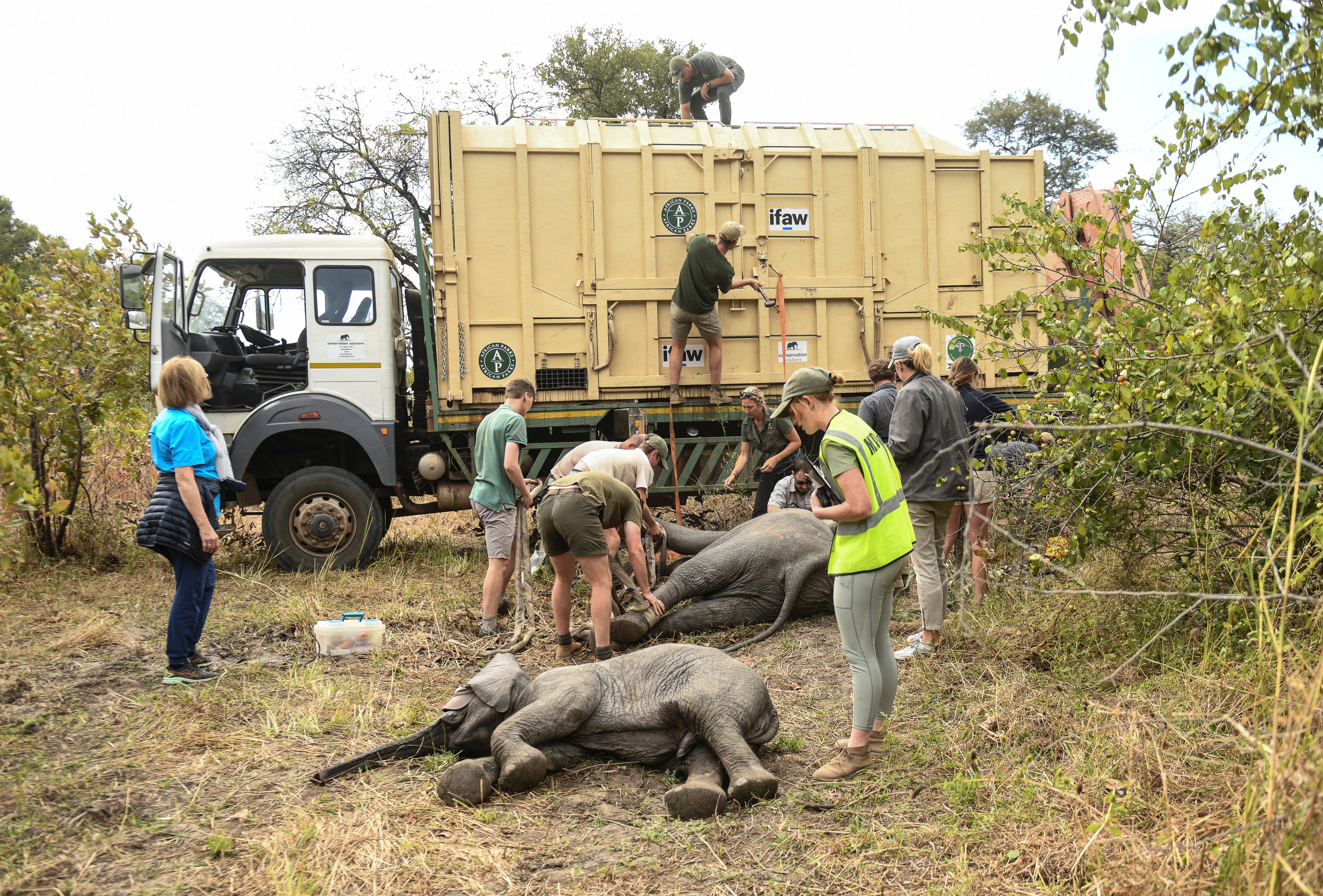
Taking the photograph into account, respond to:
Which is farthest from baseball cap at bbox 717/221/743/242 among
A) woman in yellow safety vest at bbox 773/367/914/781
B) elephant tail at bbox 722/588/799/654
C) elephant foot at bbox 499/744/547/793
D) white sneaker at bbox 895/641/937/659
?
elephant foot at bbox 499/744/547/793

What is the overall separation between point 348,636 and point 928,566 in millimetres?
3422

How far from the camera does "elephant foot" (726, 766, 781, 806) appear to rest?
3.35m

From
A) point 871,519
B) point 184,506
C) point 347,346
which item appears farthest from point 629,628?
point 347,346

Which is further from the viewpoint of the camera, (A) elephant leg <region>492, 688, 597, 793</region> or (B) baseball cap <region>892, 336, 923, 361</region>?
(B) baseball cap <region>892, 336, 923, 361</region>

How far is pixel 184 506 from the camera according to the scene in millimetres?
4695

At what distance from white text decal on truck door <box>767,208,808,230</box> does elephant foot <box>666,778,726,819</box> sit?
5.95m

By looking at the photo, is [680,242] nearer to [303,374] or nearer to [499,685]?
[303,374]

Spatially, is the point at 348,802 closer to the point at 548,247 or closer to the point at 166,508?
the point at 166,508

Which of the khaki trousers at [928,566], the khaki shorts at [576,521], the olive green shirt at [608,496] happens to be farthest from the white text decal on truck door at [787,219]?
the khaki shorts at [576,521]

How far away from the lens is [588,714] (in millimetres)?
3820

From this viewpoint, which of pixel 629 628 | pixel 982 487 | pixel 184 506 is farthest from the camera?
pixel 629 628

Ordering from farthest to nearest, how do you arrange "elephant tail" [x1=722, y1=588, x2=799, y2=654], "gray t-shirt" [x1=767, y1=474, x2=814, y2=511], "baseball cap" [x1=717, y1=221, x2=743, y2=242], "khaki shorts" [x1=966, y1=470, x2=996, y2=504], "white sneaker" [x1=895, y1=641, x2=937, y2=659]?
"baseball cap" [x1=717, y1=221, x2=743, y2=242]
"gray t-shirt" [x1=767, y1=474, x2=814, y2=511]
"elephant tail" [x1=722, y1=588, x2=799, y2=654]
"khaki shorts" [x1=966, y1=470, x2=996, y2=504]
"white sneaker" [x1=895, y1=641, x2=937, y2=659]

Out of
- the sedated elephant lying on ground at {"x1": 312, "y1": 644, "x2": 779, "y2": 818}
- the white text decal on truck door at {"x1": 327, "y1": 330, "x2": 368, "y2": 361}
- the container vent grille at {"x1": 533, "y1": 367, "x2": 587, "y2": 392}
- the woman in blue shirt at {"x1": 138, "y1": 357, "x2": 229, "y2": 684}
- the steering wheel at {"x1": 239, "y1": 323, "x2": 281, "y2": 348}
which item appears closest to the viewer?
the sedated elephant lying on ground at {"x1": 312, "y1": 644, "x2": 779, "y2": 818}

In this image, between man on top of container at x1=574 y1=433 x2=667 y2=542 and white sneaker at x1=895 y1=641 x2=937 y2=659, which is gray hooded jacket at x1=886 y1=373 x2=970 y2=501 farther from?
man on top of container at x1=574 y1=433 x2=667 y2=542
